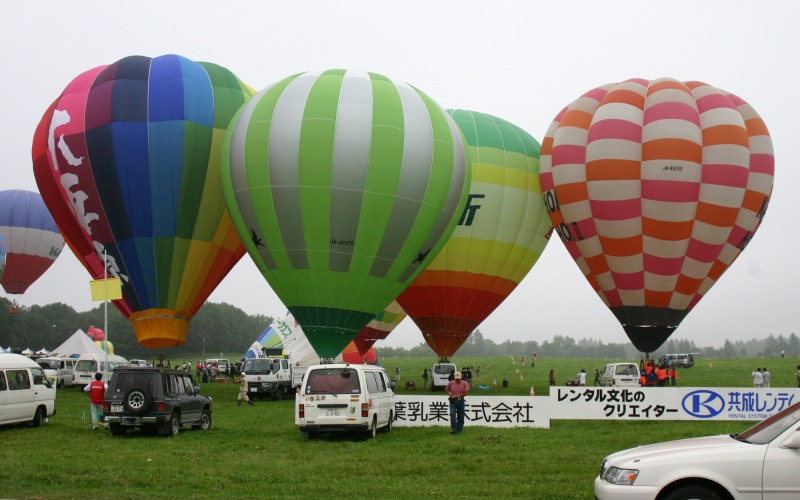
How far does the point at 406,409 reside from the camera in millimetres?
20625

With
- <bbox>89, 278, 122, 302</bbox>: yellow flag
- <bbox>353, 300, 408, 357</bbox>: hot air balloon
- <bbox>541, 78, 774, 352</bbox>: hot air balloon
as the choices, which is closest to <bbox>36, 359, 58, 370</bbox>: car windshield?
<bbox>353, 300, 408, 357</bbox>: hot air balloon

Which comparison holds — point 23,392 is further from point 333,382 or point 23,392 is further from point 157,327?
point 157,327

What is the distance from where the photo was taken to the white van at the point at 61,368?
3881 cm

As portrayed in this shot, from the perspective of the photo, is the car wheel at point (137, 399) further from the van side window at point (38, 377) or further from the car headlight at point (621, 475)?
the car headlight at point (621, 475)

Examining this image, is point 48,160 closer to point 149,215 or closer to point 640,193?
point 149,215

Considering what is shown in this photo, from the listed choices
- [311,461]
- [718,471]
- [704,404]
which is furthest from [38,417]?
[718,471]

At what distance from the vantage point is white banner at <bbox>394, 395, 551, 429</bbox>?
1994cm

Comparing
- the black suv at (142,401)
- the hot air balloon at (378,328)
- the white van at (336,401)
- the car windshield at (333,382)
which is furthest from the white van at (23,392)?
the hot air balloon at (378,328)

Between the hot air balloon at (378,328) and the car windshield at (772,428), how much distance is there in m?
34.4

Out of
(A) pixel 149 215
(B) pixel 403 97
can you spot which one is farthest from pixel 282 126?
(A) pixel 149 215

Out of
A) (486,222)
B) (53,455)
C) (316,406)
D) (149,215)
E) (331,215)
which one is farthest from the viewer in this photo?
(486,222)

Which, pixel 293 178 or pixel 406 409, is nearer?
pixel 406 409

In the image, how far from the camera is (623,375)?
35812 millimetres

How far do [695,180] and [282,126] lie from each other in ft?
47.9
